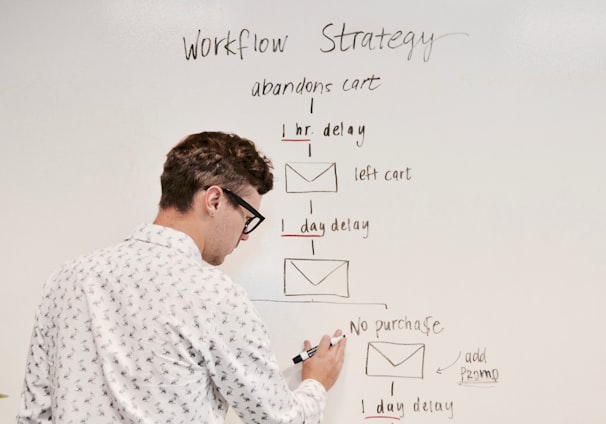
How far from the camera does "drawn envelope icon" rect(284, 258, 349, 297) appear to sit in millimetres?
1372

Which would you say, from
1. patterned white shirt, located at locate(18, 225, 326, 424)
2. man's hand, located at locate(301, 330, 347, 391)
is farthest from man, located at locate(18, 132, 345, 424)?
man's hand, located at locate(301, 330, 347, 391)

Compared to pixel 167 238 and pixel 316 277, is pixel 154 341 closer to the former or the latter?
pixel 167 238

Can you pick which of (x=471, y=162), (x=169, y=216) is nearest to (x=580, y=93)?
(x=471, y=162)

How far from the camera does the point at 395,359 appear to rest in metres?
1.37

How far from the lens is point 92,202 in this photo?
1.43 meters

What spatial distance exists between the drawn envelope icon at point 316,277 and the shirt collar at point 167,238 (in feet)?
1.27

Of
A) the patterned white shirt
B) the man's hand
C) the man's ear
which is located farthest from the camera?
the man's hand

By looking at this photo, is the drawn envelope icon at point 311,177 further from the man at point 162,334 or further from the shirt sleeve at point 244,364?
the shirt sleeve at point 244,364

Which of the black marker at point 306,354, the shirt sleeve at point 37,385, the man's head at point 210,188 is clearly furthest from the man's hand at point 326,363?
the shirt sleeve at point 37,385

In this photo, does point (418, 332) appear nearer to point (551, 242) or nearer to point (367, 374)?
point (367, 374)

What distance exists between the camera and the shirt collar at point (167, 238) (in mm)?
1013

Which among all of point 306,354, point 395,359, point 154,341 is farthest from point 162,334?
point 395,359

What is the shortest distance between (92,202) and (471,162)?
0.84 meters

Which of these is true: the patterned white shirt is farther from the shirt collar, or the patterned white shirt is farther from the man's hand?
the man's hand
